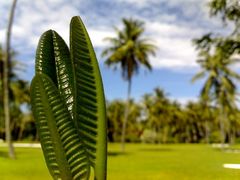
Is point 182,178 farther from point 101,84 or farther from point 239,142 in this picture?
point 239,142

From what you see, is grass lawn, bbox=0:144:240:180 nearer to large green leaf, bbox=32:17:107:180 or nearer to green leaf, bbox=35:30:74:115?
green leaf, bbox=35:30:74:115

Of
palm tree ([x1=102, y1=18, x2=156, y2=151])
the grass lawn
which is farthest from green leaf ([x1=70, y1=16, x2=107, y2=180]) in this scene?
palm tree ([x1=102, y1=18, x2=156, y2=151])

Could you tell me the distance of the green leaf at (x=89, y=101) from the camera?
3627 millimetres

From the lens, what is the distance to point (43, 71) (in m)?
3.94

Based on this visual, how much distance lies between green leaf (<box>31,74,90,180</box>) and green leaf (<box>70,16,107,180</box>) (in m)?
0.09

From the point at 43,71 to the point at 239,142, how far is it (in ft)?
280

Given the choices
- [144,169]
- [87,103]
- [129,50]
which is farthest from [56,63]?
[129,50]

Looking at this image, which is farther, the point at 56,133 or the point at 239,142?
the point at 239,142

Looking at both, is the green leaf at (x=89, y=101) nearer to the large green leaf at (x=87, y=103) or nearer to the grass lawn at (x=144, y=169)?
the large green leaf at (x=87, y=103)

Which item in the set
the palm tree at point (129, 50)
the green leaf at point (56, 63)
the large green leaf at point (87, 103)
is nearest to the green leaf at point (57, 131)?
the large green leaf at point (87, 103)

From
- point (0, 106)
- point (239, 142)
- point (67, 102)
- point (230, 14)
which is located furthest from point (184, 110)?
point (67, 102)

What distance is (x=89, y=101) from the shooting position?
3627 mm

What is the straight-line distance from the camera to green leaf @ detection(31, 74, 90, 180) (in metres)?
3.65

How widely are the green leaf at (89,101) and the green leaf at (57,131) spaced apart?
90 millimetres
